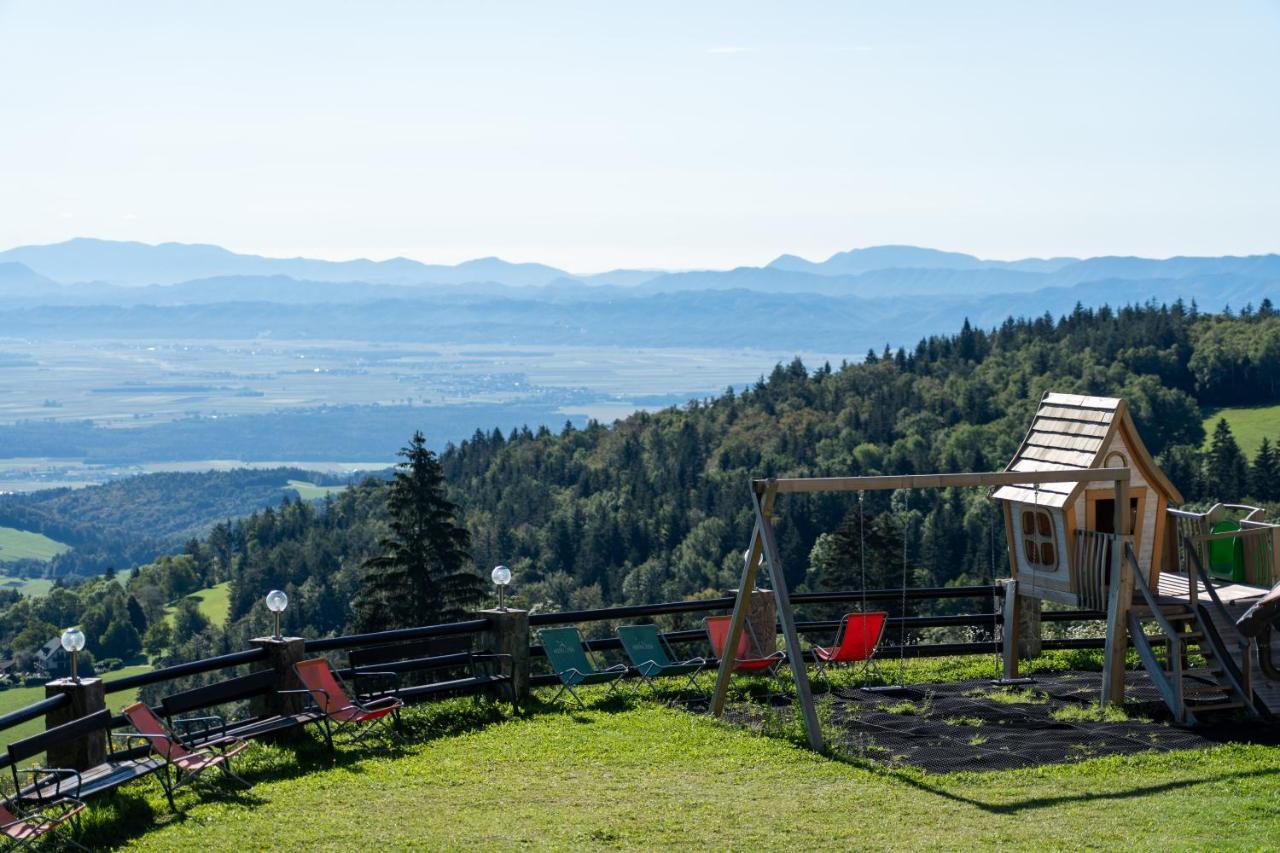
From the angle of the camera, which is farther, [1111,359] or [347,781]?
[1111,359]

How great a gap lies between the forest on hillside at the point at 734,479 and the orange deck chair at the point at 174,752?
55.2m

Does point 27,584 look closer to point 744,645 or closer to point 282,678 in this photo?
point 744,645

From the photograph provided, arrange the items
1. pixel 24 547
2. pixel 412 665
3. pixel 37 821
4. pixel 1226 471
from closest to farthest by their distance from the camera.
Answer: pixel 37 821
pixel 412 665
pixel 1226 471
pixel 24 547

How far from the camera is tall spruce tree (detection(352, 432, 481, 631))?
39.2 metres

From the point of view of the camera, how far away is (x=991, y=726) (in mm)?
12445

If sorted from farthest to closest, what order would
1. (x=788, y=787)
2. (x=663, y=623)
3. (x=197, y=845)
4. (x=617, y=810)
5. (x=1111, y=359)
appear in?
(x=1111, y=359), (x=663, y=623), (x=788, y=787), (x=617, y=810), (x=197, y=845)

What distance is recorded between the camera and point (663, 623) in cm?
4944

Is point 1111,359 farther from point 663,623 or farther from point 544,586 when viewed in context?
point 663,623

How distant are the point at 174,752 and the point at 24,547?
19822 cm

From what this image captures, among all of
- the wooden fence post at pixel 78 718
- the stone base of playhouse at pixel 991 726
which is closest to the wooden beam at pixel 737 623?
the stone base of playhouse at pixel 991 726

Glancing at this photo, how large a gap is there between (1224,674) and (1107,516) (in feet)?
7.16

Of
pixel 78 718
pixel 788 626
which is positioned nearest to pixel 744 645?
pixel 788 626

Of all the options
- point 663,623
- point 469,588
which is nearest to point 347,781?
point 469,588

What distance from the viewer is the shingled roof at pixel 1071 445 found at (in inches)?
550
